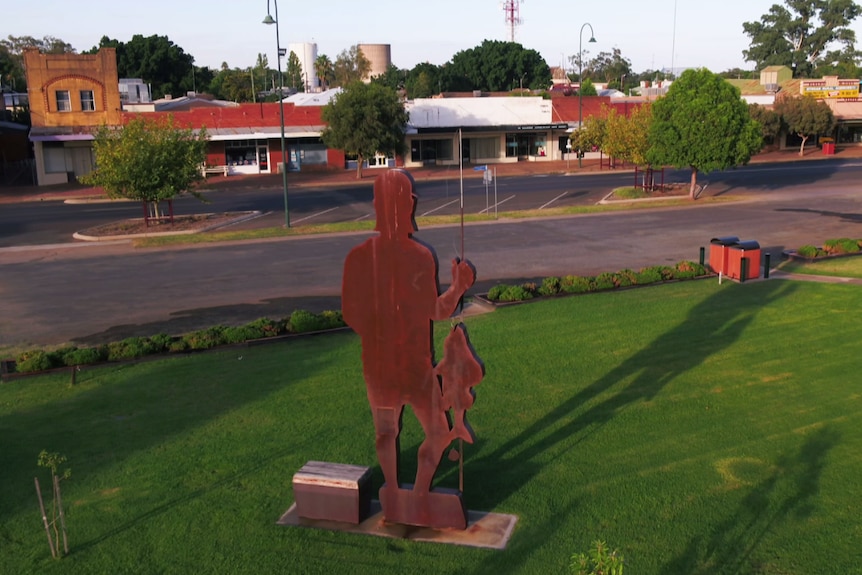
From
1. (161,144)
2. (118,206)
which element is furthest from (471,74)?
(161,144)

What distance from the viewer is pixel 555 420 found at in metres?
11.2

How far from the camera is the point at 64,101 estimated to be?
177 ft

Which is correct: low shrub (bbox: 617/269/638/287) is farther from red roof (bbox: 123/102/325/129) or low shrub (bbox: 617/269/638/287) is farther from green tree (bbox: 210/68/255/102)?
green tree (bbox: 210/68/255/102)

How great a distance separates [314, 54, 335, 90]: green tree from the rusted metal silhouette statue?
119 meters

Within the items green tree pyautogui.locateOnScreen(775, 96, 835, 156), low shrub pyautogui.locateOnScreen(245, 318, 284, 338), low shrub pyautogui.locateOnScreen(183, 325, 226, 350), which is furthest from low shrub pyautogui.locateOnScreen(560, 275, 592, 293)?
green tree pyautogui.locateOnScreen(775, 96, 835, 156)

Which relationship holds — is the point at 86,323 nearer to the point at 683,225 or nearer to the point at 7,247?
the point at 7,247

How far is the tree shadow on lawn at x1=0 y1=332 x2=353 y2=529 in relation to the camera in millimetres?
10086

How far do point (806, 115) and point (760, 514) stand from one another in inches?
2652

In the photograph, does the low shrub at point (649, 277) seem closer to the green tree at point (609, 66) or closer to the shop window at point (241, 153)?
the shop window at point (241, 153)

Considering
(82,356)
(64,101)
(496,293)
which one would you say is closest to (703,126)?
(496,293)

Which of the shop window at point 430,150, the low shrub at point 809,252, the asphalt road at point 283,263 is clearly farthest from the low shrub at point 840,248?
the shop window at point 430,150

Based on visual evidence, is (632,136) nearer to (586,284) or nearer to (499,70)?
(586,284)

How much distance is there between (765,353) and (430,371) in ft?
26.7

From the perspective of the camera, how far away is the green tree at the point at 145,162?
33031 mm
